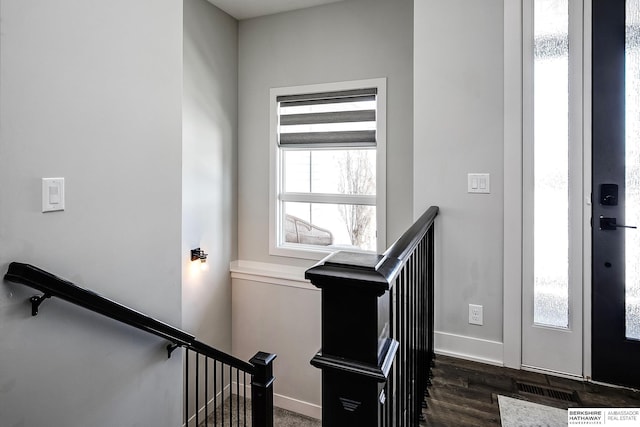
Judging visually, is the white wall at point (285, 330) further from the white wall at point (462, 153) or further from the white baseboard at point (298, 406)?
Answer: the white wall at point (462, 153)

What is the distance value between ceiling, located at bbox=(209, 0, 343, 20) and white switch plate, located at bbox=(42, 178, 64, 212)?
9.18ft

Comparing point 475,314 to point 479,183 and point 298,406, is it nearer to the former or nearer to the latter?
point 479,183

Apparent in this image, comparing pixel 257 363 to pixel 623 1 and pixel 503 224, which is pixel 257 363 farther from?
pixel 623 1

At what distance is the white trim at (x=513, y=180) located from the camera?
7.09 feet

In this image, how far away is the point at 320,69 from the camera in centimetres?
375

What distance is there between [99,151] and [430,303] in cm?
173

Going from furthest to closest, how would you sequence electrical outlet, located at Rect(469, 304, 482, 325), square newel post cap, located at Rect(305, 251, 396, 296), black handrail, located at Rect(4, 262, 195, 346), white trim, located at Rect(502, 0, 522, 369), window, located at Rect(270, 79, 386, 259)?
window, located at Rect(270, 79, 386, 259), electrical outlet, located at Rect(469, 304, 482, 325), white trim, located at Rect(502, 0, 522, 369), black handrail, located at Rect(4, 262, 195, 346), square newel post cap, located at Rect(305, 251, 396, 296)

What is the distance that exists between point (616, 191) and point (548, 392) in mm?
1039

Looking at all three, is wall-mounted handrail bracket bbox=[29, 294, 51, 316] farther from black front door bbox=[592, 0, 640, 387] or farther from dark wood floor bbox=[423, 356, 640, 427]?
black front door bbox=[592, 0, 640, 387]

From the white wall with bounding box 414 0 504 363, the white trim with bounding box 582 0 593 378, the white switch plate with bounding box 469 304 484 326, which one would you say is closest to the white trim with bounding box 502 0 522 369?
the white wall with bounding box 414 0 504 363

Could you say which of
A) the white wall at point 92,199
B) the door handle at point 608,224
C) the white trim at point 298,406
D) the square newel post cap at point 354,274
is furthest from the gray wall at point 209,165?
the door handle at point 608,224

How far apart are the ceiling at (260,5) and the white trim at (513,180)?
1989 millimetres

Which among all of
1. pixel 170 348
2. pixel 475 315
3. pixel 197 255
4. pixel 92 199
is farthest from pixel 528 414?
pixel 197 255

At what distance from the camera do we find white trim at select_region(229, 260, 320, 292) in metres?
3.79
